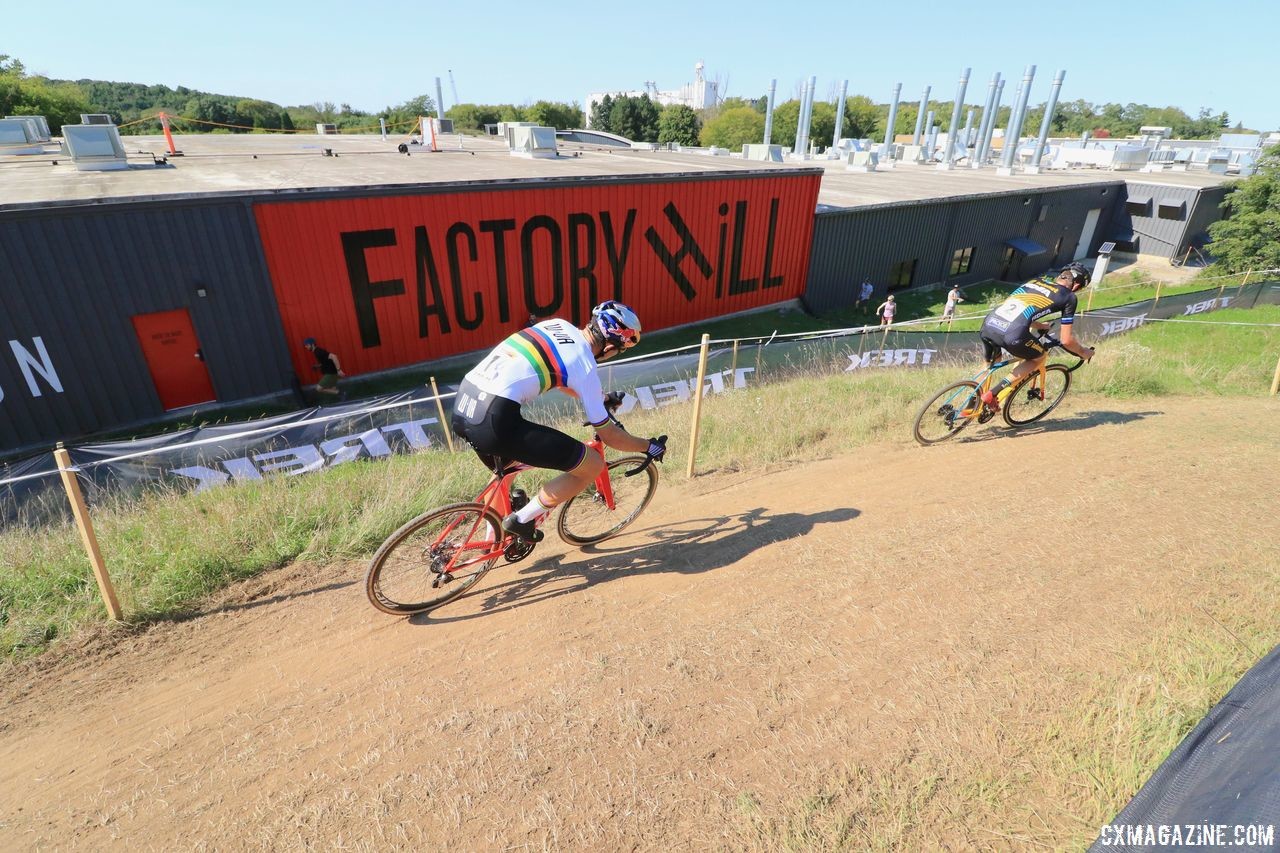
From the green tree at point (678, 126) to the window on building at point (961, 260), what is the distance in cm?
5010

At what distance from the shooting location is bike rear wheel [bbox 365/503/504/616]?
14.5ft

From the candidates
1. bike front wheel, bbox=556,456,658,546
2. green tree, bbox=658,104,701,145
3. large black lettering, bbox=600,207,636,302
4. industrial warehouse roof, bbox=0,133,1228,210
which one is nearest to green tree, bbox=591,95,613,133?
green tree, bbox=658,104,701,145

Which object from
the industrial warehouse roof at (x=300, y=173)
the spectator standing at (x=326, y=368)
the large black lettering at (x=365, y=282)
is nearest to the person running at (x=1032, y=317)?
the industrial warehouse roof at (x=300, y=173)

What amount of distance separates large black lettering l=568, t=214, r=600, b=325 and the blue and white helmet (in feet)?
37.7

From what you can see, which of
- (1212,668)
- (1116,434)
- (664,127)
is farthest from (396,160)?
(664,127)

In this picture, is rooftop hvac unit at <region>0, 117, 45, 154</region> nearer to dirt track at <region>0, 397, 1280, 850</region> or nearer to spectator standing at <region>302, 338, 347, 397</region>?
spectator standing at <region>302, 338, 347, 397</region>

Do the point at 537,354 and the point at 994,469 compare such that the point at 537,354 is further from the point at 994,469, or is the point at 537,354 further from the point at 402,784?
the point at 994,469

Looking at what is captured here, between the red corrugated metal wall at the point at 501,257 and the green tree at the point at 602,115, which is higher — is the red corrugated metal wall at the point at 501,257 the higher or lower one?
the lower one

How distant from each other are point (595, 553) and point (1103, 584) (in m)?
3.97

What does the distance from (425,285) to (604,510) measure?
9626 millimetres

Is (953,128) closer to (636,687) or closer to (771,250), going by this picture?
(771,250)

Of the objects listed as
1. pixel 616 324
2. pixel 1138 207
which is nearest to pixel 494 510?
pixel 616 324

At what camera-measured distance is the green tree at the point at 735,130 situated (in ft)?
246

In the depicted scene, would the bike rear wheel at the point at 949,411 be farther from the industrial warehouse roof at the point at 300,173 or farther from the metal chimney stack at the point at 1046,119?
the metal chimney stack at the point at 1046,119
